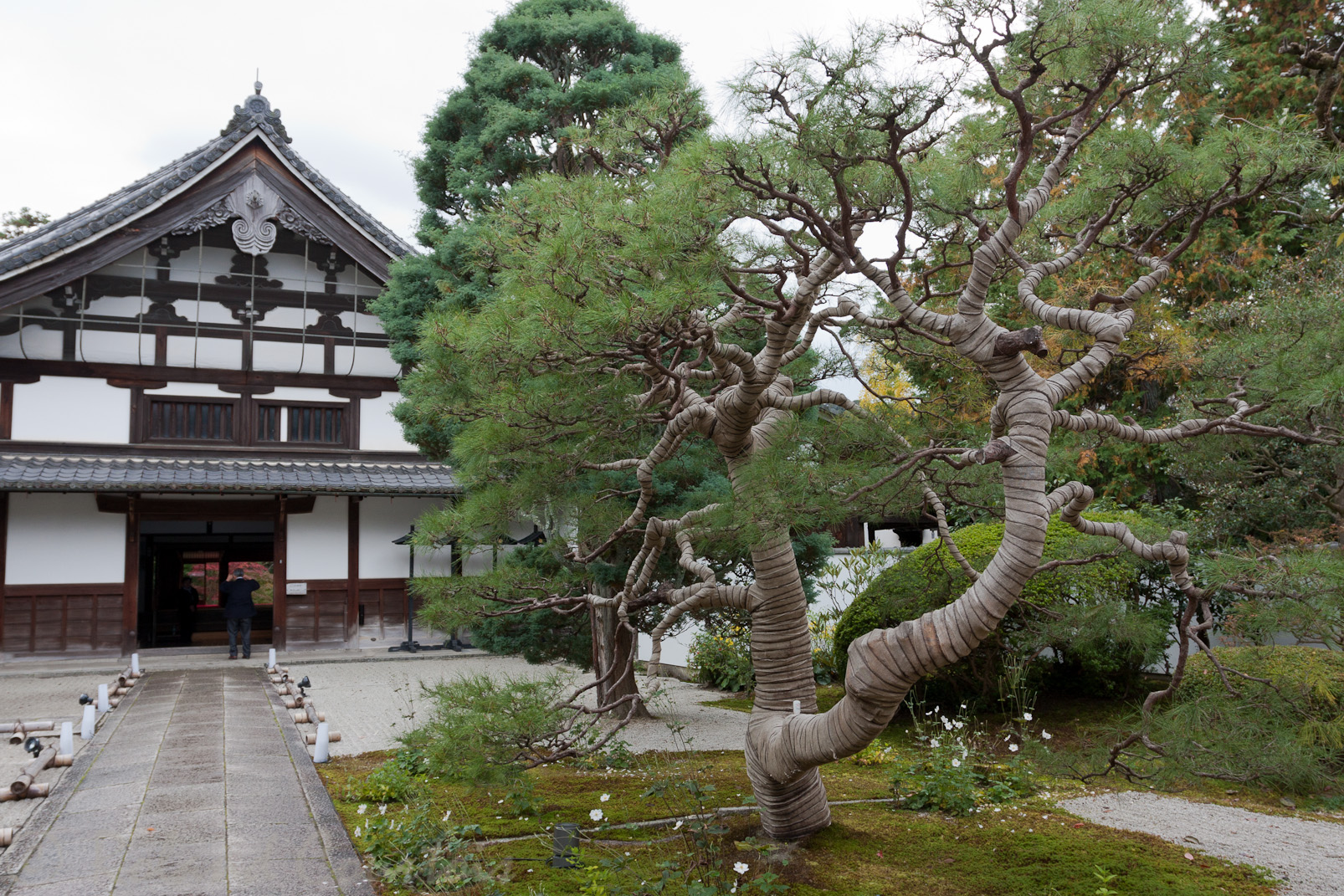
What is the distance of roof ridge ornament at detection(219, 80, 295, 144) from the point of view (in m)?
13.2

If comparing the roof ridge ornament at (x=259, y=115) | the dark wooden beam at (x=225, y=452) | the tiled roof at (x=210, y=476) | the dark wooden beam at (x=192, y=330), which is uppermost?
the roof ridge ornament at (x=259, y=115)

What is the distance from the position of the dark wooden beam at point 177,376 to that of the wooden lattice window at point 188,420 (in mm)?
292

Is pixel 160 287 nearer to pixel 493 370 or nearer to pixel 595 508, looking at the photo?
pixel 595 508

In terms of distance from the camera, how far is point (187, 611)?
1727 cm

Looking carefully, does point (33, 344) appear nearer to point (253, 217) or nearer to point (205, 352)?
point (205, 352)

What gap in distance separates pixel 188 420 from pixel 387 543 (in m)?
3.46

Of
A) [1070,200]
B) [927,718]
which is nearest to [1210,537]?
[927,718]

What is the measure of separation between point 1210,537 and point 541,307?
276 inches

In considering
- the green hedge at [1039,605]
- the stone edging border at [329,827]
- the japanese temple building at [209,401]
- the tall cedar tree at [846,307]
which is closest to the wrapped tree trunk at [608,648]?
the green hedge at [1039,605]

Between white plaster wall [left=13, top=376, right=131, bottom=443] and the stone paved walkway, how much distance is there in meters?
6.67

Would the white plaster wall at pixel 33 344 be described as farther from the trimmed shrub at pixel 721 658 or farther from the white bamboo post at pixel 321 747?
the trimmed shrub at pixel 721 658

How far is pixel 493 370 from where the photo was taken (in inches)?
146

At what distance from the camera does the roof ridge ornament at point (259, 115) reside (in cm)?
1323

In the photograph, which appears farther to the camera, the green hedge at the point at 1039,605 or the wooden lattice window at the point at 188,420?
the wooden lattice window at the point at 188,420
